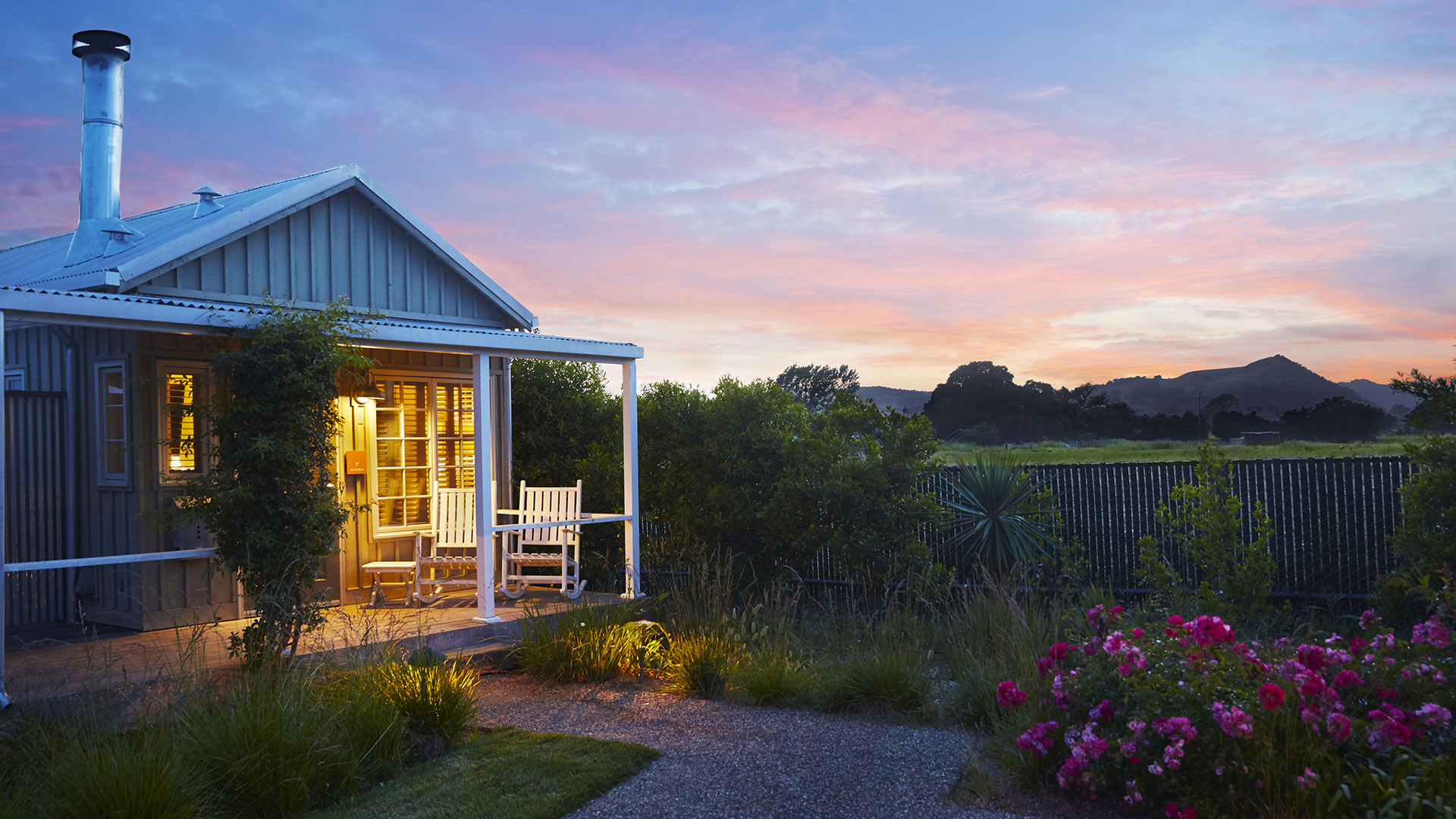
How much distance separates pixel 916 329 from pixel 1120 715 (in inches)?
485

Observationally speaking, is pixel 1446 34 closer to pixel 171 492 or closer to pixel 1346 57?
pixel 1346 57

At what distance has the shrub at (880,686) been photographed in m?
5.14

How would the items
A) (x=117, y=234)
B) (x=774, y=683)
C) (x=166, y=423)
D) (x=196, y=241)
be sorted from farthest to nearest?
(x=117, y=234), (x=166, y=423), (x=196, y=241), (x=774, y=683)

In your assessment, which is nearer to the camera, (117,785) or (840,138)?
(117,785)

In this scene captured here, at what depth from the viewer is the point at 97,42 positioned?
24.8ft

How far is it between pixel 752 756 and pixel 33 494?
5905 millimetres

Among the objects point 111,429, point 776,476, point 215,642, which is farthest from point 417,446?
point 776,476

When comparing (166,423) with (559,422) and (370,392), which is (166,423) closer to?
(370,392)

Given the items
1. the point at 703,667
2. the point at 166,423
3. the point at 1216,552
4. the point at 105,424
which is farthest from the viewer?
the point at 1216,552

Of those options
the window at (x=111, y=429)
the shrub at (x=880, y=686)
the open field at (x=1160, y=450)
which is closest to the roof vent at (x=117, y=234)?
the window at (x=111, y=429)

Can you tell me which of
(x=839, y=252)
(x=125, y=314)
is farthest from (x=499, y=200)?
(x=125, y=314)

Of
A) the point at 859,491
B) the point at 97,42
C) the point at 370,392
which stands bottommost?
the point at 859,491

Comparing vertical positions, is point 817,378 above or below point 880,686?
above

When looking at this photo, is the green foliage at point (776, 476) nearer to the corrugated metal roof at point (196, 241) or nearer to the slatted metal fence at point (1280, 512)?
the slatted metal fence at point (1280, 512)
